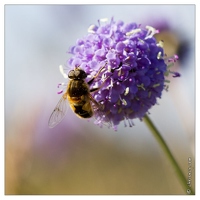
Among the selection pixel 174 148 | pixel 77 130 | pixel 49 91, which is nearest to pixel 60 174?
pixel 77 130

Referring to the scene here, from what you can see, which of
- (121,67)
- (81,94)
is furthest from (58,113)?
(121,67)

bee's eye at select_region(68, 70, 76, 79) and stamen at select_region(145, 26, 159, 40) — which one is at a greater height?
A: stamen at select_region(145, 26, 159, 40)

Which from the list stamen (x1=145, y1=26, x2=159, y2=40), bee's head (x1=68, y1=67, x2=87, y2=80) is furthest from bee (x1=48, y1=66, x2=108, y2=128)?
stamen (x1=145, y1=26, x2=159, y2=40)

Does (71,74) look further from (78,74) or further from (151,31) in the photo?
(151,31)

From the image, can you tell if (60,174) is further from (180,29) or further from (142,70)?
(142,70)

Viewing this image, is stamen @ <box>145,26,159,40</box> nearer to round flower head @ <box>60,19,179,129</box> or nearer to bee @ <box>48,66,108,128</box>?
round flower head @ <box>60,19,179,129</box>

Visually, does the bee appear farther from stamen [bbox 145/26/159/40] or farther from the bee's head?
stamen [bbox 145/26/159/40]
